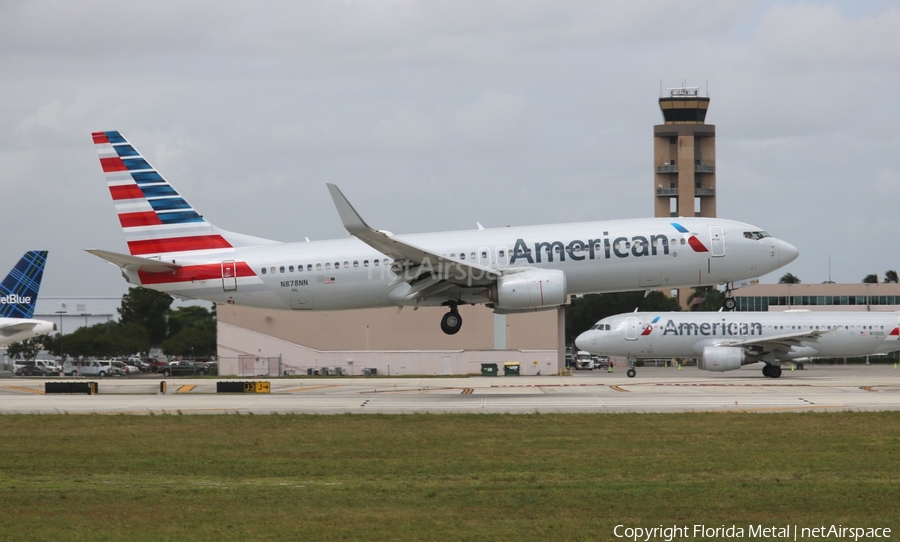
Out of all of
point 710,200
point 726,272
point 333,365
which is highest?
point 710,200

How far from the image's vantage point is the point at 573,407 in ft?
125

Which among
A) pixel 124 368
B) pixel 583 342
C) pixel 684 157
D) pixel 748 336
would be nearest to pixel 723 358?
pixel 748 336

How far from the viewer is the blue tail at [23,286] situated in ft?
226

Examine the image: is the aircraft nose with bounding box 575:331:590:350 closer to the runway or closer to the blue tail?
the runway

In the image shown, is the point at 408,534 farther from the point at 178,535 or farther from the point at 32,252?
the point at 32,252

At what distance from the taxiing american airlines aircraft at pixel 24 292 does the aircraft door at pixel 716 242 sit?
43.2m

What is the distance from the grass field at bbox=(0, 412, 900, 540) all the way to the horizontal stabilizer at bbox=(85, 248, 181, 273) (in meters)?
10.6

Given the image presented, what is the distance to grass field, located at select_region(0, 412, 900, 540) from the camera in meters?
17.6

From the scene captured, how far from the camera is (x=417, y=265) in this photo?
43.6 meters

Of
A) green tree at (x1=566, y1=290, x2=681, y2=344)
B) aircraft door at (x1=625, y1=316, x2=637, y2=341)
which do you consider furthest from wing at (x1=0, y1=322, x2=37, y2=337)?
green tree at (x1=566, y1=290, x2=681, y2=344)

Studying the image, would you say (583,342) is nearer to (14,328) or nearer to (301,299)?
(301,299)

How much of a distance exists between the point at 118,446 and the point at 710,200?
177 meters

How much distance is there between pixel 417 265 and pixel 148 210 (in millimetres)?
12558

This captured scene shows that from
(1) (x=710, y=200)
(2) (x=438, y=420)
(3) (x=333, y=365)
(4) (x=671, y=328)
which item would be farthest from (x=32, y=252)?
(1) (x=710, y=200)
